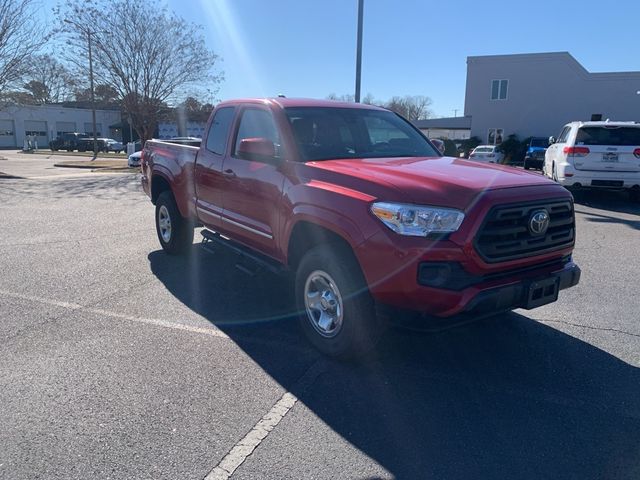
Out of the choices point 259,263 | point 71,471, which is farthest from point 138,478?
point 259,263

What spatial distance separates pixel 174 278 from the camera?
20.1ft

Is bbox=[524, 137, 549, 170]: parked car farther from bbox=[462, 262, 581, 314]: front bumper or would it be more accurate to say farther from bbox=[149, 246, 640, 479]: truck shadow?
bbox=[462, 262, 581, 314]: front bumper

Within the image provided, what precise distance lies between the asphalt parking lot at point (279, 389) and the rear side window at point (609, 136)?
6.87m

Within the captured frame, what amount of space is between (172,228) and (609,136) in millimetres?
10244

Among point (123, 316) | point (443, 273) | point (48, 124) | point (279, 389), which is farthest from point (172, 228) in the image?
point (48, 124)

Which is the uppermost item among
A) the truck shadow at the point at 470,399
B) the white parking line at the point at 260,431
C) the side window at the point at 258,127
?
the side window at the point at 258,127

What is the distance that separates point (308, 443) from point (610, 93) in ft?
133

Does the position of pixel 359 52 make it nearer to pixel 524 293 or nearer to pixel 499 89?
pixel 524 293

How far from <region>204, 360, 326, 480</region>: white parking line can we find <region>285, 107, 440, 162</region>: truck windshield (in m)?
1.83

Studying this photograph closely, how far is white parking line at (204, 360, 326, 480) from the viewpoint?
2703 mm

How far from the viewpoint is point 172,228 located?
6.83 metres

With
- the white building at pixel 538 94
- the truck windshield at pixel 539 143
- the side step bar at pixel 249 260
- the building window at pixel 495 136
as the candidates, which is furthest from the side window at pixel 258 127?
the building window at pixel 495 136

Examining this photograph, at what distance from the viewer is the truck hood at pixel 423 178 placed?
10.9 feet

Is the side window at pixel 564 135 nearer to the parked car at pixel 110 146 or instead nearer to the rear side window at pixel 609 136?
the rear side window at pixel 609 136
